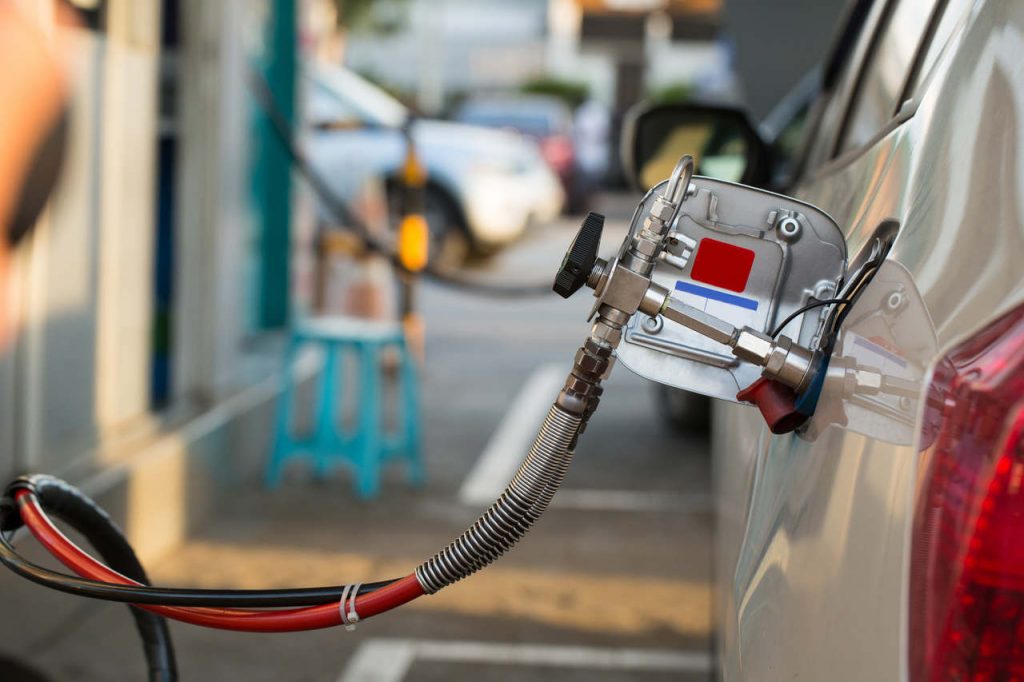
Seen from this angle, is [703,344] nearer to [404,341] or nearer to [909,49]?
[909,49]

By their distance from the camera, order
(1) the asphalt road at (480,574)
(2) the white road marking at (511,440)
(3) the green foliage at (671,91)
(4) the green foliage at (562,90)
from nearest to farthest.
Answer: (1) the asphalt road at (480,574) < (2) the white road marking at (511,440) < (3) the green foliage at (671,91) < (4) the green foliage at (562,90)

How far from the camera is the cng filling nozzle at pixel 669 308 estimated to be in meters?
1.29

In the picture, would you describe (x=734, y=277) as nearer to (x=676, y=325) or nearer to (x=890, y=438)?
(x=676, y=325)

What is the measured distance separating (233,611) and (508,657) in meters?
2.33

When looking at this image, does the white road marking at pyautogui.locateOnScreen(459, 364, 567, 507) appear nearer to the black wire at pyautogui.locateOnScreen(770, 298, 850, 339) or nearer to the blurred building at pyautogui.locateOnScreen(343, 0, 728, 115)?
the black wire at pyautogui.locateOnScreen(770, 298, 850, 339)

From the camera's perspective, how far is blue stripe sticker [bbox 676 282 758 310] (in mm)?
1379

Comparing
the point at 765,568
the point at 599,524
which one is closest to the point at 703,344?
the point at 765,568

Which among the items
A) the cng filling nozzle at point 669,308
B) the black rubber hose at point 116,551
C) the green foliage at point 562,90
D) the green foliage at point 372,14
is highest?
the green foliage at point 372,14

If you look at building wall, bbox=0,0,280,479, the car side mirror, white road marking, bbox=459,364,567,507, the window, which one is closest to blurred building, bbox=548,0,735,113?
white road marking, bbox=459,364,567,507

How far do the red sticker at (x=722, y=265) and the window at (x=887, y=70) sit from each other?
424mm

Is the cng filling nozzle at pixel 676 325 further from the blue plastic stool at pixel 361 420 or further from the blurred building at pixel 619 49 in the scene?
the blurred building at pixel 619 49

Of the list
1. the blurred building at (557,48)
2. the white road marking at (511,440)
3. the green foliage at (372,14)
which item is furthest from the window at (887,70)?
the blurred building at (557,48)

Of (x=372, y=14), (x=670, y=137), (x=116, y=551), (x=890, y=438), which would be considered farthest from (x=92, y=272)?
(x=372, y=14)

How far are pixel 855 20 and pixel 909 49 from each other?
4.65 ft
